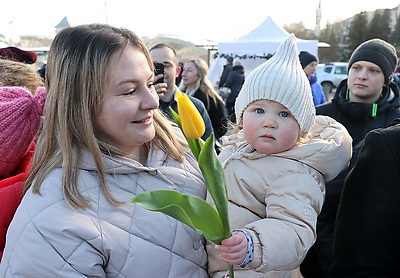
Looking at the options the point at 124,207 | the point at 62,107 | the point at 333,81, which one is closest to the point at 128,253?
the point at 124,207

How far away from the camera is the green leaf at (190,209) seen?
30.3 inches

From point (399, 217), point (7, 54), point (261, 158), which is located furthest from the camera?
point (7, 54)

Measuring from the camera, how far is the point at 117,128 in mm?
1252

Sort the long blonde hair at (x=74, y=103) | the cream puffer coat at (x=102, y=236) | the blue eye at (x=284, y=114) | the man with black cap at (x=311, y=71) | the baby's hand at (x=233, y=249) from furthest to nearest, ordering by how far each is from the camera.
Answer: the man with black cap at (x=311, y=71), the blue eye at (x=284, y=114), the long blonde hair at (x=74, y=103), the cream puffer coat at (x=102, y=236), the baby's hand at (x=233, y=249)

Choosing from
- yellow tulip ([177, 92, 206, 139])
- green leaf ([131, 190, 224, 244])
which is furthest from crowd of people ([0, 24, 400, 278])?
yellow tulip ([177, 92, 206, 139])

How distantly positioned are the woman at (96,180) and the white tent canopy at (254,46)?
9399 millimetres

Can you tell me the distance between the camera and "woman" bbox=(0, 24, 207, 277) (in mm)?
1072

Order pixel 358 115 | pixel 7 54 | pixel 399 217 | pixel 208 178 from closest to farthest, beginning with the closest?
pixel 208 178
pixel 399 217
pixel 7 54
pixel 358 115

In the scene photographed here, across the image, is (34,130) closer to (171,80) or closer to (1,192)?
(1,192)

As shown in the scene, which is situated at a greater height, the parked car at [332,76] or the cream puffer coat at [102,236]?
the cream puffer coat at [102,236]

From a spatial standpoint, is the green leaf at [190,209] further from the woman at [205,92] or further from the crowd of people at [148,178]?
the woman at [205,92]

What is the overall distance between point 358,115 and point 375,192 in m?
1.74

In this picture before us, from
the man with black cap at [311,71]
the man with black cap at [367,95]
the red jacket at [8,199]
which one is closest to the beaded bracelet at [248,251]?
the red jacket at [8,199]

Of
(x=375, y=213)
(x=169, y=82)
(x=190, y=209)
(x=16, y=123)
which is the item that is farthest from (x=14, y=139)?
(x=169, y=82)
